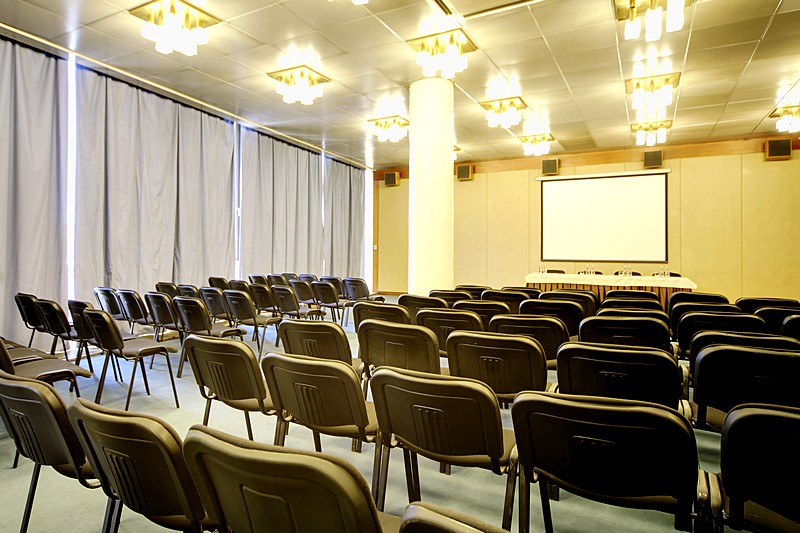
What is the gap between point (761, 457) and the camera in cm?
129

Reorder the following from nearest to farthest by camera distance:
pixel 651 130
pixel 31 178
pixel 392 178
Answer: pixel 31 178, pixel 651 130, pixel 392 178

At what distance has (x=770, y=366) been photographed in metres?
1.97

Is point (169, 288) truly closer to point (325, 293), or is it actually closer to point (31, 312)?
point (31, 312)

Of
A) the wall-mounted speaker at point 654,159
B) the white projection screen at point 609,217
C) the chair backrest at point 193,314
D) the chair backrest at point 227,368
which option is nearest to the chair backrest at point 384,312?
the chair backrest at point 227,368

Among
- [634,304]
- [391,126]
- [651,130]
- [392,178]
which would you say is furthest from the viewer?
[392,178]

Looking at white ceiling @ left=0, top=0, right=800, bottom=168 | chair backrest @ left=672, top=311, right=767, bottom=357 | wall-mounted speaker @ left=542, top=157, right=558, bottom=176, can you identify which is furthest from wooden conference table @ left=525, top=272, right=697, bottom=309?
chair backrest @ left=672, top=311, right=767, bottom=357

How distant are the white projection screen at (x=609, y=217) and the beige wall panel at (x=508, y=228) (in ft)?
2.55

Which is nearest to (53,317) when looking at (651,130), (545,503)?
(545,503)

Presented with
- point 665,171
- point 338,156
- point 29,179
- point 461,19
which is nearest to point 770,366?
point 461,19

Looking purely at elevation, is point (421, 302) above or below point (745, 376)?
above

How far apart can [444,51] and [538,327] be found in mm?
3691

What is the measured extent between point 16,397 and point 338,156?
427 inches

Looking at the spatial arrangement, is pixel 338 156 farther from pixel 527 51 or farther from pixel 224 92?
pixel 527 51

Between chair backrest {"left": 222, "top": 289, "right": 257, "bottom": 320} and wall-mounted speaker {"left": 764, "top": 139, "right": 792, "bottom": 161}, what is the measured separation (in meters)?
10.8
